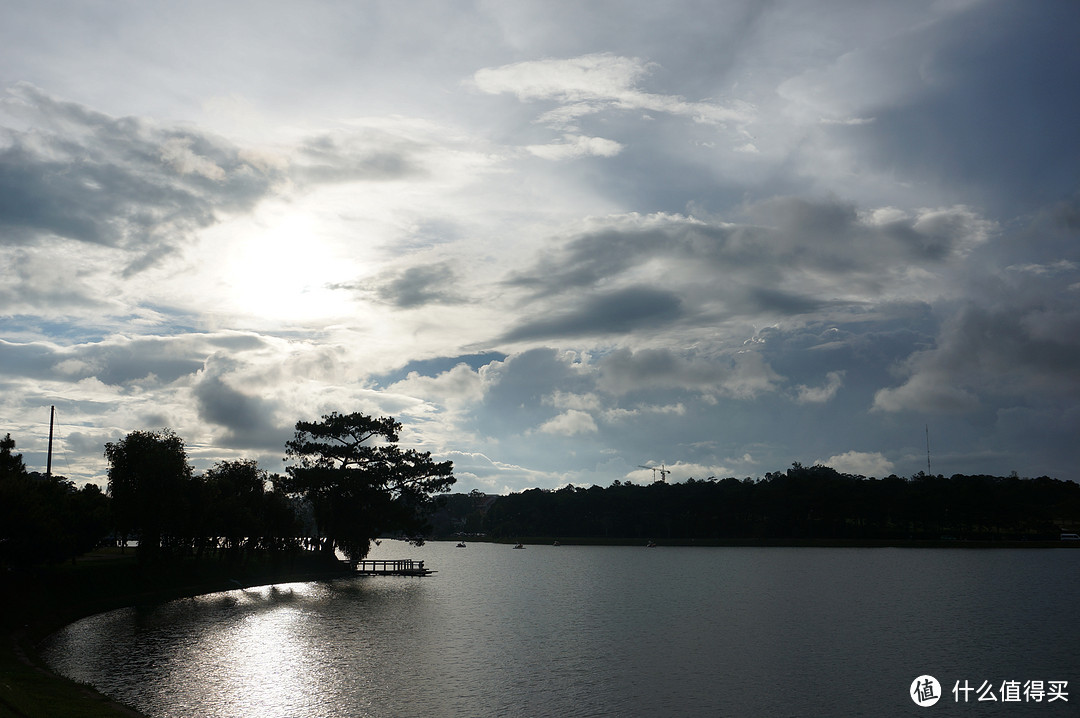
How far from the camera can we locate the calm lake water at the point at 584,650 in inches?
1271

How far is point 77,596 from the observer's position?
5334 centimetres

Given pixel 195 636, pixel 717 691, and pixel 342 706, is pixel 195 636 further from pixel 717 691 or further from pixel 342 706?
pixel 717 691

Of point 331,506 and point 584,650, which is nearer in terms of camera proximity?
point 584,650

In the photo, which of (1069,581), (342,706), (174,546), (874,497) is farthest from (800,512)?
(342,706)

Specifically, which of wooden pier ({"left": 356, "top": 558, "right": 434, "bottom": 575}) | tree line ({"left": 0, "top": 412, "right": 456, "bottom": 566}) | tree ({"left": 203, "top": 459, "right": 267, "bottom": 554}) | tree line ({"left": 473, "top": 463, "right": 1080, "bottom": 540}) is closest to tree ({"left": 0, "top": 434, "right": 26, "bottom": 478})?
tree line ({"left": 0, "top": 412, "right": 456, "bottom": 566})

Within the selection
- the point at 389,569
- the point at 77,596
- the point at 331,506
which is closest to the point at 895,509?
the point at 389,569

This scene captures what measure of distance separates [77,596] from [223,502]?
55.3 ft

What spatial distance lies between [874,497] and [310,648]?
14986 centimetres

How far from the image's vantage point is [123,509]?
61469 millimetres
